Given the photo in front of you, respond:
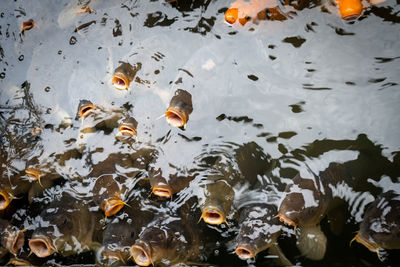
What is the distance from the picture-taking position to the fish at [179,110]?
2.84 metres

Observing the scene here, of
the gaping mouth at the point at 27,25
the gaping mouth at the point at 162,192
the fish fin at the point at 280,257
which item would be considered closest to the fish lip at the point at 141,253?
the gaping mouth at the point at 162,192

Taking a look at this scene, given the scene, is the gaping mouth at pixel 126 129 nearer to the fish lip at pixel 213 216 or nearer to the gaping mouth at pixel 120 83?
the gaping mouth at pixel 120 83

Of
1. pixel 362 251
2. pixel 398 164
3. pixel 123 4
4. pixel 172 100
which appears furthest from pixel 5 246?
pixel 398 164

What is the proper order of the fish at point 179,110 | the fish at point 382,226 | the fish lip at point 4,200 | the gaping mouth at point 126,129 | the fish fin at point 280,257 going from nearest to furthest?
the fish at point 382,226, the fish fin at point 280,257, the fish at point 179,110, the gaping mouth at point 126,129, the fish lip at point 4,200

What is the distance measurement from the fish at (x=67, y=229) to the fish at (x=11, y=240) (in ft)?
0.65

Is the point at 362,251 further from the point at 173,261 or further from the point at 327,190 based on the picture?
the point at 173,261

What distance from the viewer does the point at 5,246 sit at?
3.05m

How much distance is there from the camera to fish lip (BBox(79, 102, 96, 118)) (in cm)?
324

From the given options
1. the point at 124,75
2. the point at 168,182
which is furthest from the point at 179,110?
the point at 124,75

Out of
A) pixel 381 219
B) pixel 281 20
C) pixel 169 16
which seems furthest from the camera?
pixel 169 16

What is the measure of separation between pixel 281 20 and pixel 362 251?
2054 millimetres

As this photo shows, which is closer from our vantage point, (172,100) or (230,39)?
(172,100)

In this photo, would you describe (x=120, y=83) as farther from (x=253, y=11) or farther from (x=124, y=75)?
(x=253, y=11)

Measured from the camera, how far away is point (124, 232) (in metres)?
2.80
